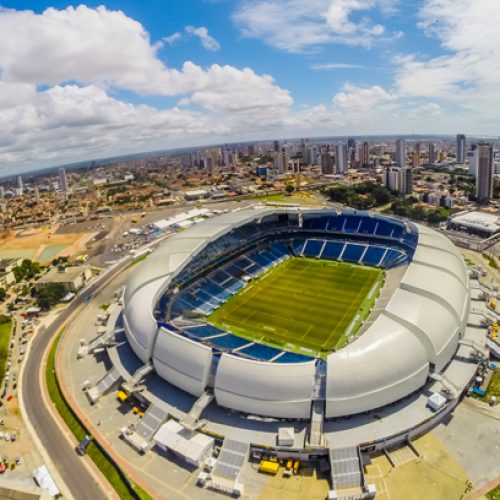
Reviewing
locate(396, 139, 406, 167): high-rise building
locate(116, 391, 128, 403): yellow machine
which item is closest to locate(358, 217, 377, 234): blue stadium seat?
locate(116, 391, 128, 403): yellow machine

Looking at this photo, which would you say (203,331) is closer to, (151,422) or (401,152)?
(151,422)

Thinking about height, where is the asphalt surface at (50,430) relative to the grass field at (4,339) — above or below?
below

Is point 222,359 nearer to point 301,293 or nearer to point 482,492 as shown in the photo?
point 482,492

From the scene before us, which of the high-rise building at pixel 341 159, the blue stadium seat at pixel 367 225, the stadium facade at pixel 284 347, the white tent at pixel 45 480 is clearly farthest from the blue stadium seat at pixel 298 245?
the high-rise building at pixel 341 159

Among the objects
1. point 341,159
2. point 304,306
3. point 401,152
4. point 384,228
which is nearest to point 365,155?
point 401,152

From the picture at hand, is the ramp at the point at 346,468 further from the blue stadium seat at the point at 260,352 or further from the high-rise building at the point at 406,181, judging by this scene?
the high-rise building at the point at 406,181

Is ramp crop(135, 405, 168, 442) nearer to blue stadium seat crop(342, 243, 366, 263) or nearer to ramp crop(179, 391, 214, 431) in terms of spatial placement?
ramp crop(179, 391, 214, 431)
